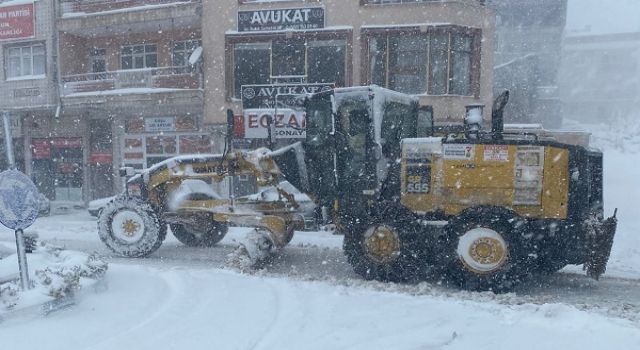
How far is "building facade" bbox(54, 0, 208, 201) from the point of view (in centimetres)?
1738

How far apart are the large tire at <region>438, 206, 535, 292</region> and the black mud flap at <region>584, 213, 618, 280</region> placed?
0.72 metres

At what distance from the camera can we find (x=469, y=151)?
680cm

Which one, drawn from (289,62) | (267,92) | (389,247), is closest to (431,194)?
(389,247)

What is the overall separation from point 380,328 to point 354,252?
2081 mm

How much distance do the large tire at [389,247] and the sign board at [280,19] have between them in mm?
10248

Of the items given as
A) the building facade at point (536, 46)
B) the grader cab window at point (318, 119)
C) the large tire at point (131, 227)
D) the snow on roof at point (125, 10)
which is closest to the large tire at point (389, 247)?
the grader cab window at point (318, 119)

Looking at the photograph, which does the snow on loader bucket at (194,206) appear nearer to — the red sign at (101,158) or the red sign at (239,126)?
the red sign at (239,126)

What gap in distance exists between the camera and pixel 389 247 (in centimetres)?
714

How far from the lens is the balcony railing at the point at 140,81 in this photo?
17.2 meters

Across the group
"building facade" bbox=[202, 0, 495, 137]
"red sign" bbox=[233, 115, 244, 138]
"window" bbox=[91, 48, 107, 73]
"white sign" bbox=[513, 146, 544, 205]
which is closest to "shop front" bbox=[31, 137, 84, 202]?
"window" bbox=[91, 48, 107, 73]

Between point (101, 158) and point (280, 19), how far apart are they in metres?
9.06

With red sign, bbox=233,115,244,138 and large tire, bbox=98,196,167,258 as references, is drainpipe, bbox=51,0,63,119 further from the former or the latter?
large tire, bbox=98,196,167,258

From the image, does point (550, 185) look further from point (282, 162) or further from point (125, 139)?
point (125, 139)

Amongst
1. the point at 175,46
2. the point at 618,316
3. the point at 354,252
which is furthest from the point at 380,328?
the point at 175,46
